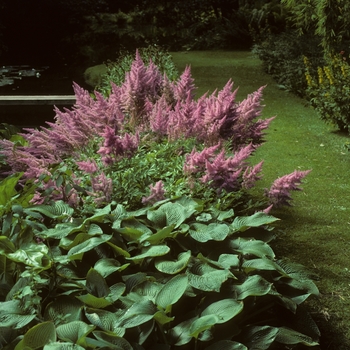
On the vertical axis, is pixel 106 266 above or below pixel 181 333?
above

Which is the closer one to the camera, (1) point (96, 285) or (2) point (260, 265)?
(1) point (96, 285)

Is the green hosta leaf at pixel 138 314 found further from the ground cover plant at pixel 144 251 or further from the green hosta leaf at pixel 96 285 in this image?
the green hosta leaf at pixel 96 285

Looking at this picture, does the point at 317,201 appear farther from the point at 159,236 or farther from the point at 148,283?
the point at 148,283

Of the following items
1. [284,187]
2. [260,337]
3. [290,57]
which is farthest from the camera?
[290,57]

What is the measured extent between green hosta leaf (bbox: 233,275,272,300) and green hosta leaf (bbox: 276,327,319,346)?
195 mm

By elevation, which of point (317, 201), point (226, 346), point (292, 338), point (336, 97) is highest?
point (226, 346)

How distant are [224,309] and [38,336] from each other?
692 millimetres

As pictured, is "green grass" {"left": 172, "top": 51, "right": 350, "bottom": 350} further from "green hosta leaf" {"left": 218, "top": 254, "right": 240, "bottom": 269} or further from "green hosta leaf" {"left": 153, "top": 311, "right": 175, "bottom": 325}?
"green hosta leaf" {"left": 153, "top": 311, "right": 175, "bottom": 325}

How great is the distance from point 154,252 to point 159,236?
0.09 m

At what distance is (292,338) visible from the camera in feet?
8.05

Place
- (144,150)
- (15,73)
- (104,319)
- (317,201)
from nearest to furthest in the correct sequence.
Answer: (104,319), (144,150), (317,201), (15,73)

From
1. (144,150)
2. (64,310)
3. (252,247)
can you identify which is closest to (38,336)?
(64,310)

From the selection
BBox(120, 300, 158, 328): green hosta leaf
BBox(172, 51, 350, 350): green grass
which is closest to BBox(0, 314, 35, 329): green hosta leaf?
BBox(120, 300, 158, 328): green hosta leaf

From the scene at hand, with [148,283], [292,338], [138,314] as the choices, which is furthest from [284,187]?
[138,314]
